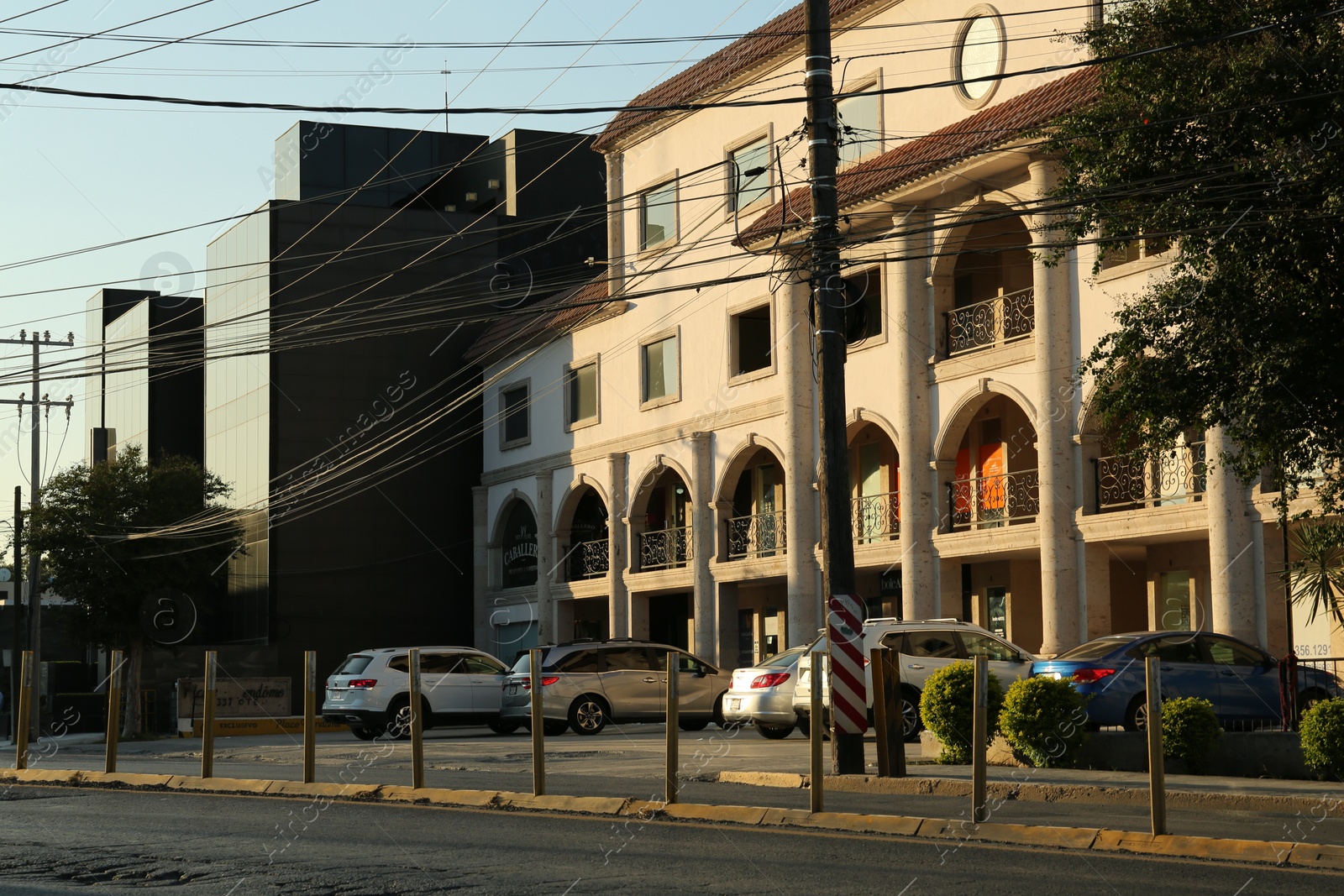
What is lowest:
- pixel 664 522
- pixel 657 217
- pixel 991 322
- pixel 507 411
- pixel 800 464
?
pixel 664 522

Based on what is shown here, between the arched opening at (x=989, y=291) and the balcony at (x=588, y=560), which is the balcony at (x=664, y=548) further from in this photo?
the arched opening at (x=989, y=291)

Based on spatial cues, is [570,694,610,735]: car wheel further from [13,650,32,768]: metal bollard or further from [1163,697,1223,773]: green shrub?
[1163,697,1223,773]: green shrub

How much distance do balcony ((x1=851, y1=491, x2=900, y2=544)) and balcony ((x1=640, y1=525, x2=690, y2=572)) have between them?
5.64 meters

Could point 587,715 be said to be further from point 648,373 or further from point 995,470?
point 648,373

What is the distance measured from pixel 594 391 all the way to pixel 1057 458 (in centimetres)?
1639

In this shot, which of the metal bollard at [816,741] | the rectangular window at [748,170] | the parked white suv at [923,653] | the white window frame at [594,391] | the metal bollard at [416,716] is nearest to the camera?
the metal bollard at [816,741]

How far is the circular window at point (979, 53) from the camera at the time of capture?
27234 mm

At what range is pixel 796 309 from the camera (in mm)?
31391

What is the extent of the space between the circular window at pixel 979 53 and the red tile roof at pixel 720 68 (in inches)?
97.2

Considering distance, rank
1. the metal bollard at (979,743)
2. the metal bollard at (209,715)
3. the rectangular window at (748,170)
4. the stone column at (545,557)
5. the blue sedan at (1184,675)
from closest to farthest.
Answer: the metal bollard at (979,743) < the metal bollard at (209,715) < the blue sedan at (1184,675) < the rectangular window at (748,170) < the stone column at (545,557)

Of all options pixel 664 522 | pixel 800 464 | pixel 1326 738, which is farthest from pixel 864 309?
pixel 1326 738

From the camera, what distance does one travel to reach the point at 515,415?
4356 centimetres

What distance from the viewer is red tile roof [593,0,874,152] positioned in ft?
105

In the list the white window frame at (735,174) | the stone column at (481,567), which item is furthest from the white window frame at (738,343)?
the stone column at (481,567)
